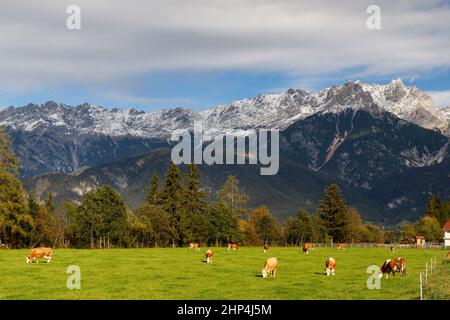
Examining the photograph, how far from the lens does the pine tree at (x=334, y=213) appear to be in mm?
129375

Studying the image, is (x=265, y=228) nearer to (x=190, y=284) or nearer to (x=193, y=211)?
(x=193, y=211)

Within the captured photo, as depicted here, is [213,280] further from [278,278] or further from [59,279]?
[59,279]

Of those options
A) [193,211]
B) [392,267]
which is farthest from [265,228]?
[392,267]

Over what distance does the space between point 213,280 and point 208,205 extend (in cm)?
8403

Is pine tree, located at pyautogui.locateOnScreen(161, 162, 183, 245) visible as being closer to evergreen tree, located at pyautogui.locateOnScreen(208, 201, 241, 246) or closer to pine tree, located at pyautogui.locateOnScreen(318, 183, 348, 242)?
evergreen tree, located at pyautogui.locateOnScreen(208, 201, 241, 246)

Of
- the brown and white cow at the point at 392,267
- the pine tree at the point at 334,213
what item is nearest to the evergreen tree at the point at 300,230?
the pine tree at the point at 334,213

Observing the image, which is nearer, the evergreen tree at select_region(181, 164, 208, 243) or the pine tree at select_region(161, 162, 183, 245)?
the evergreen tree at select_region(181, 164, 208, 243)

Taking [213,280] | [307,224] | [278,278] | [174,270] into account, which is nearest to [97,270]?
[174,270]

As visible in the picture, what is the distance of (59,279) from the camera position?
118 ft

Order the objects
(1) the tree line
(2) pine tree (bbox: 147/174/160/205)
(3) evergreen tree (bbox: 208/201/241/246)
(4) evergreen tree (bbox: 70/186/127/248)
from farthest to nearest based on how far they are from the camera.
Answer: (2) pine tree (bbox: 147/174/160/205) → (3) evergreen tree (bbox: 208/201/241/246) → (1) the tree line → (4) evergreen tree (bbox: 70/186/127/248)

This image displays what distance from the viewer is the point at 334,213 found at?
131 meters

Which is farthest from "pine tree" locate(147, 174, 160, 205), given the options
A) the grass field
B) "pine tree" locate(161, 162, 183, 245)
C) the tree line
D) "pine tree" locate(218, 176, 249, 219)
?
the grass field

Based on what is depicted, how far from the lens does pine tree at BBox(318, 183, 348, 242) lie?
12938cm

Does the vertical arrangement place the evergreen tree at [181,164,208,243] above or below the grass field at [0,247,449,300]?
above
